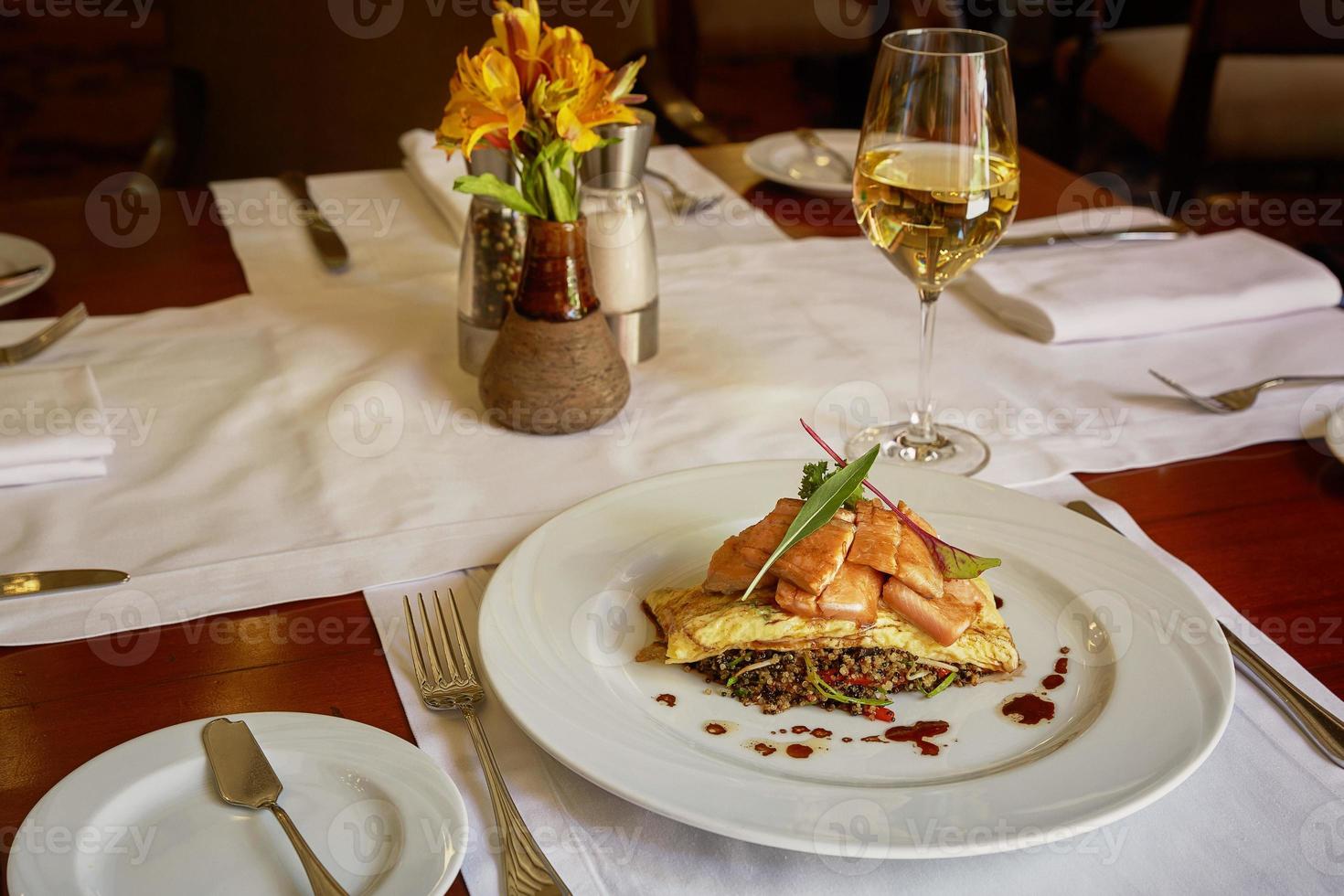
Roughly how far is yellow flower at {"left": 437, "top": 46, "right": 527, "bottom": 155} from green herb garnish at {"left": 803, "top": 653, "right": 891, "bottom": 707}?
0.52m

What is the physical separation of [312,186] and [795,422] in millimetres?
989

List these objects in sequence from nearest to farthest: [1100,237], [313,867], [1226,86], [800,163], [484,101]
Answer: [313,867]
[484,101]
[1100,237]
[800,163]
[1226,86]

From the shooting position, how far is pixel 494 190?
3.50 ft

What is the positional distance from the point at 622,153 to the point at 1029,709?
805mm

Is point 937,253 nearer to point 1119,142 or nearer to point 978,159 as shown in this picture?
point 978,159

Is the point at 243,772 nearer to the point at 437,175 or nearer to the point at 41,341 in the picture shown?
the point at 41,341

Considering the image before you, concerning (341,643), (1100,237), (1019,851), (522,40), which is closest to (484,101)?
(522,40)

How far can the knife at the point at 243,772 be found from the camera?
25.9 inches

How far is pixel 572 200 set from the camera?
1119mm

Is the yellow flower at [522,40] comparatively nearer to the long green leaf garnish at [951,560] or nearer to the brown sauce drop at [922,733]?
Answer: the long green leaf garnish at [951,560]

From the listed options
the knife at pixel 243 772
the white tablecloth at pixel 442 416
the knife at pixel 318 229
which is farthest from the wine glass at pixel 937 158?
the knife at pixel 318 229

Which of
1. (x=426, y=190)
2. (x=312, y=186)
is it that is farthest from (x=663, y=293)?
(x=312, y=186)

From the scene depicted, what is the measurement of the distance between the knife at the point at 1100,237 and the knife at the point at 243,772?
1220 mm

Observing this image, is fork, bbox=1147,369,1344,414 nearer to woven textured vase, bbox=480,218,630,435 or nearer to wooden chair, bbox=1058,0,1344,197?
woven textured vase, bbox=480,218,630,435
